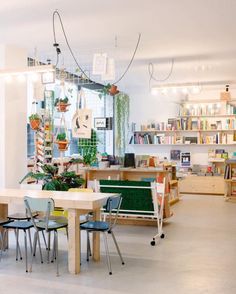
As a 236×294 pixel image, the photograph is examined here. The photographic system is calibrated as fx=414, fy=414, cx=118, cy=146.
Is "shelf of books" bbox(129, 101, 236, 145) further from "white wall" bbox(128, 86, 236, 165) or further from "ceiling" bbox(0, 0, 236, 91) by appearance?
"ceiling" bbox(0, 0, 236, 91)

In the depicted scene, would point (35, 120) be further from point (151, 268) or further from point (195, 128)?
point (195, 128)

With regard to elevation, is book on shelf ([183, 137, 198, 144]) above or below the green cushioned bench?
above

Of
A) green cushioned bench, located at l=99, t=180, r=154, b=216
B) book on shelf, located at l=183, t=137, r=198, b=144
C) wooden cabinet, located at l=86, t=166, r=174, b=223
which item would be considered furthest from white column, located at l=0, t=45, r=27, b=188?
book on shelf, located at l=183, t=137, r=198, b=144

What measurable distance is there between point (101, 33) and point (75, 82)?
4.08m

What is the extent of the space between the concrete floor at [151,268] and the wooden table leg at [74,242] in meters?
0.10

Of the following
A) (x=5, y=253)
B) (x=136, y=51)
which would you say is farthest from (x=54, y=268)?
(x=136, y=51)

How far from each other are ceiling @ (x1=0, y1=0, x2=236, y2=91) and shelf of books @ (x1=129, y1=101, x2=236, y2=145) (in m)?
2.98

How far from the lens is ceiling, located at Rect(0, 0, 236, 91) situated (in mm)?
4879

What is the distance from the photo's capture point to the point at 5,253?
5.32 m

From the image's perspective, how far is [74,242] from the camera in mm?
4469

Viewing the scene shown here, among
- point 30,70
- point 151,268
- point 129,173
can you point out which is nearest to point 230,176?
point 129,173

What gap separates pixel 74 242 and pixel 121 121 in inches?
305

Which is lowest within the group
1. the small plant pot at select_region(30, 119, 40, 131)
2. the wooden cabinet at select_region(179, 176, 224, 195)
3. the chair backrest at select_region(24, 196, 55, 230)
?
the wooden cabinet at select_region(179, 176, 224, 195)

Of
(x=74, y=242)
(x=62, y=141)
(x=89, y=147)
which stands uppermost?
(x=62, y=141)
